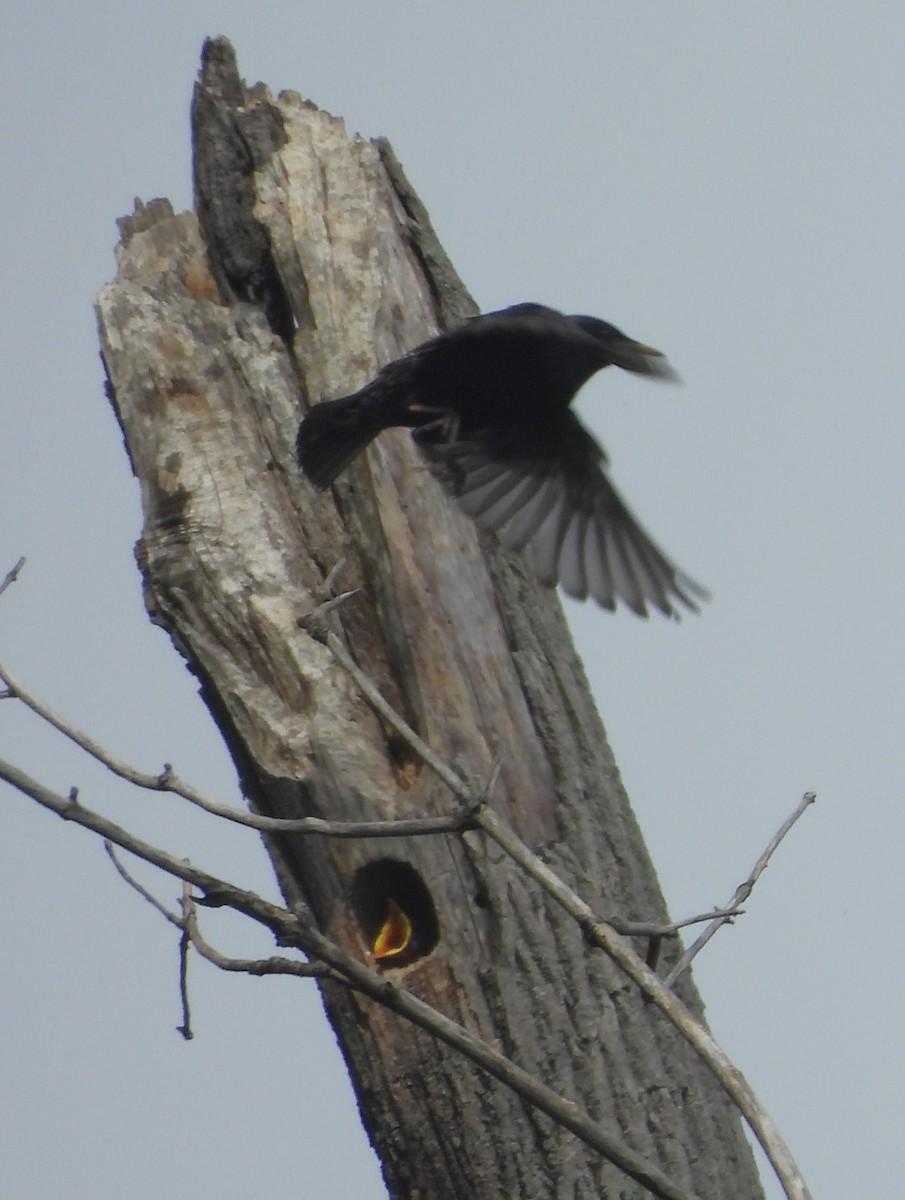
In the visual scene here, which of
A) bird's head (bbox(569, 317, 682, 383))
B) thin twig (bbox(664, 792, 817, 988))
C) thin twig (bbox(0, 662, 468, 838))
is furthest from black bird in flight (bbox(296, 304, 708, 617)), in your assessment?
thin twig (bbox(0, 662, 468, 838))

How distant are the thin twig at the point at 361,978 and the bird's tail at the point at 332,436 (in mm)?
1501

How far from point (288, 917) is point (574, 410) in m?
2.49

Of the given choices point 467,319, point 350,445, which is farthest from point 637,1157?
point 467,319

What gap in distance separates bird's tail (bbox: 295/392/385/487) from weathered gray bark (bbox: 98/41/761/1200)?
0.24 feet

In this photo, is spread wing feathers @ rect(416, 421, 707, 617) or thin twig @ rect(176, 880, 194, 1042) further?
spread wing feathers @ rect(416, 421, 707, 617)

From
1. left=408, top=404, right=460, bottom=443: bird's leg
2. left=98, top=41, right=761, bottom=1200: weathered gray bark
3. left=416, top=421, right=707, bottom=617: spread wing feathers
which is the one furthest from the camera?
left=408, top=404, right=460, bottom=443: bird's leg

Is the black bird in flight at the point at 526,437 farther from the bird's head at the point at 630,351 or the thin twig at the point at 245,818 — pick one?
the thin twig at the point at 245,818

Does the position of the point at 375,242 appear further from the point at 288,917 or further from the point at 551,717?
the point at 288,917

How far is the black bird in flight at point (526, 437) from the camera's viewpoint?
3.68m

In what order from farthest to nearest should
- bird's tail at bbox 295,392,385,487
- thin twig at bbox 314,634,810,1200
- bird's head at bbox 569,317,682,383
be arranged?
bird's head at bbox 569,317,682,383
bird's tail at bbox 295,392,385,487
thin twig at bbox 314,634,810,1200

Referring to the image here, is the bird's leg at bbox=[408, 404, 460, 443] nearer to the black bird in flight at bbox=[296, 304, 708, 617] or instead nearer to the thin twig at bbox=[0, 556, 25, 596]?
the black bird in flight at bbox=[296, 304, 708, 617]

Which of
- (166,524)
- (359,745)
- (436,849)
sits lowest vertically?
(436,849)

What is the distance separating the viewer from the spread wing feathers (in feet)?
12.5

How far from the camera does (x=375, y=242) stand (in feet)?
A: 12.7
